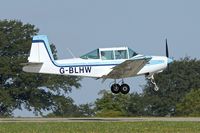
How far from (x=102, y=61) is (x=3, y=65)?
1365 inches

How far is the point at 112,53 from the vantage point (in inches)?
2101

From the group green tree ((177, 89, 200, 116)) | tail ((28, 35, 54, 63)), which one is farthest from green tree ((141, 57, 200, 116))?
tail ((28, 35, 54, 63))

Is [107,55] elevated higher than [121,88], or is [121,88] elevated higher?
[107,55]

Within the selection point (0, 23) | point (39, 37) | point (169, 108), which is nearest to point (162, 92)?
point (169, 108)

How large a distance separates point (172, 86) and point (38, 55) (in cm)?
6053

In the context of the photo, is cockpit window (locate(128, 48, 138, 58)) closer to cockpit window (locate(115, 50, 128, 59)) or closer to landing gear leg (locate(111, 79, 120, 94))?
cockpit window (locate(115, 50, 128, 59))

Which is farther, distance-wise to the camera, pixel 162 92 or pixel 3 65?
pixel 162 92

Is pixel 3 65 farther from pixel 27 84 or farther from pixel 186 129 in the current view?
pixel 186 129

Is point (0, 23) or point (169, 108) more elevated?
point (0, 23)

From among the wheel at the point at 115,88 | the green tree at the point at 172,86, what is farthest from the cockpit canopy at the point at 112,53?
the green tree at the point at 172,86

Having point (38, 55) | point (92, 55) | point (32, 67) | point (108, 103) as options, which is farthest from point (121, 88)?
point (108, 103)

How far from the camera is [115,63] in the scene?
53719 millimetres

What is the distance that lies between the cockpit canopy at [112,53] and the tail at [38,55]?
2.65 metres

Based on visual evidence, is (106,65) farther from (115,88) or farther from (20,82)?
(20,82)
